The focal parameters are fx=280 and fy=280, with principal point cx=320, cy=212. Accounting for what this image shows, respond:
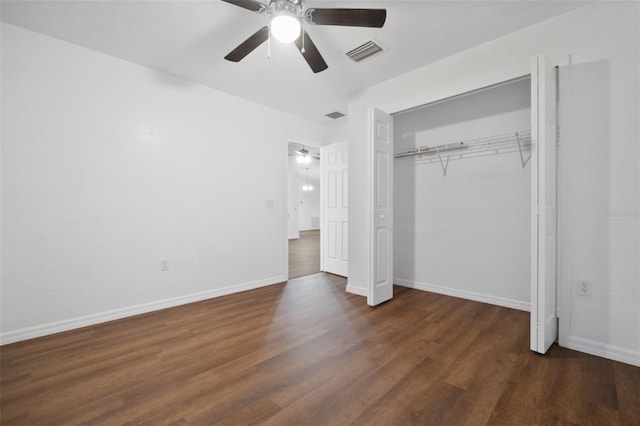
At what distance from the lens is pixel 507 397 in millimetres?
1649

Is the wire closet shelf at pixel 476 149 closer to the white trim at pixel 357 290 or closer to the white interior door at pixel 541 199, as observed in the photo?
the white interior door at pixel 541 199

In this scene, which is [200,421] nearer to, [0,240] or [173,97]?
[0,240]

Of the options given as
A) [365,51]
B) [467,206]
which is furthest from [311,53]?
[467,206]

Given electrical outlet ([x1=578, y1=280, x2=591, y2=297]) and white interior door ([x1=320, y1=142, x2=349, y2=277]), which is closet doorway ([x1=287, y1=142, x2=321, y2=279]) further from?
electrical outlet ([x1=578, y1=280, x2=591, y2=297])

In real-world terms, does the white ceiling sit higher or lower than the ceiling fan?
higher

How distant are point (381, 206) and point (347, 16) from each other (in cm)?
199

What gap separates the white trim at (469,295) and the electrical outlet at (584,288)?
0.82 meters

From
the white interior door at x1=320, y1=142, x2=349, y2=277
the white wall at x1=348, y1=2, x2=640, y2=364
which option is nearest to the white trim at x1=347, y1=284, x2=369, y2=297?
the white interior door at x1=320, y1=142, x2=349, y2=277

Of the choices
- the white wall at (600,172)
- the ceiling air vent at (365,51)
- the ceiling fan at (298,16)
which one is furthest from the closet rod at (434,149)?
the ceiling fan at (298,16)

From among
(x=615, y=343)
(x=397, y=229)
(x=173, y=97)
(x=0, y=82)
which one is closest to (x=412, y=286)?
(x=397, y=229)

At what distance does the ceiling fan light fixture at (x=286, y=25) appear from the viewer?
186 centimetres

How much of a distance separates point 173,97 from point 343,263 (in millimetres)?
3376

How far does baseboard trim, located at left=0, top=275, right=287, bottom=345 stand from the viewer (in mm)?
2441

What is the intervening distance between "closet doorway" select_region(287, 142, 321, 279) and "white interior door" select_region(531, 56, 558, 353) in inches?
131
